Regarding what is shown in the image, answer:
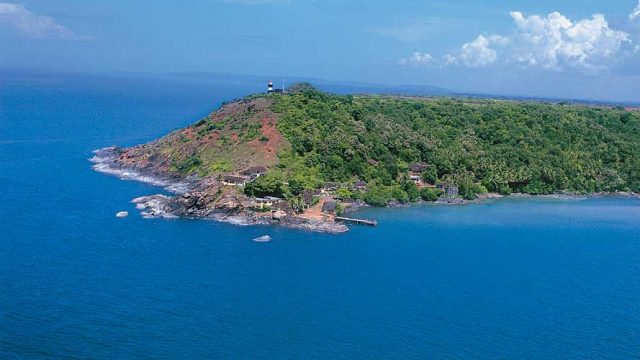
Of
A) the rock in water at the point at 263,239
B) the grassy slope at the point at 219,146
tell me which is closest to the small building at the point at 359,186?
the grassy slope at the point at 219,146

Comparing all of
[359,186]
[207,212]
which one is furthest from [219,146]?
[359,186]

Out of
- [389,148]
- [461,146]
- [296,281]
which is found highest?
[461,146]

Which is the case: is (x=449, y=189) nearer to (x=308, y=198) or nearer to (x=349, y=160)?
(x=349, y=160)

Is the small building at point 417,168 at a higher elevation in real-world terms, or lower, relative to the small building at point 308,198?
higher

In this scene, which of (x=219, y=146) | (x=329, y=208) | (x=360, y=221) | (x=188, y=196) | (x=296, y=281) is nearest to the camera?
(x=296, y=281)

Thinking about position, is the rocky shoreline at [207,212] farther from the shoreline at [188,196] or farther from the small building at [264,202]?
the small building at [264,202]

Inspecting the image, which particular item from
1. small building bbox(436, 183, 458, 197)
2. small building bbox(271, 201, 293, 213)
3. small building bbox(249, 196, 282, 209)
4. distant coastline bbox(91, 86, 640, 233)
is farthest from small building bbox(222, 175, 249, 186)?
small building bbox(436, 183, 458, 197)

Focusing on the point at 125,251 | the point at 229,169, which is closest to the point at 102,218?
the point at 125,251

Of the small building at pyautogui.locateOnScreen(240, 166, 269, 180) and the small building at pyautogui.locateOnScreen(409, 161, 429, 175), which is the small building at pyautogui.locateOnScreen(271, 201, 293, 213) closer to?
the small building at pyautogui.locateOnScreen(240, 166, 269, 180)
